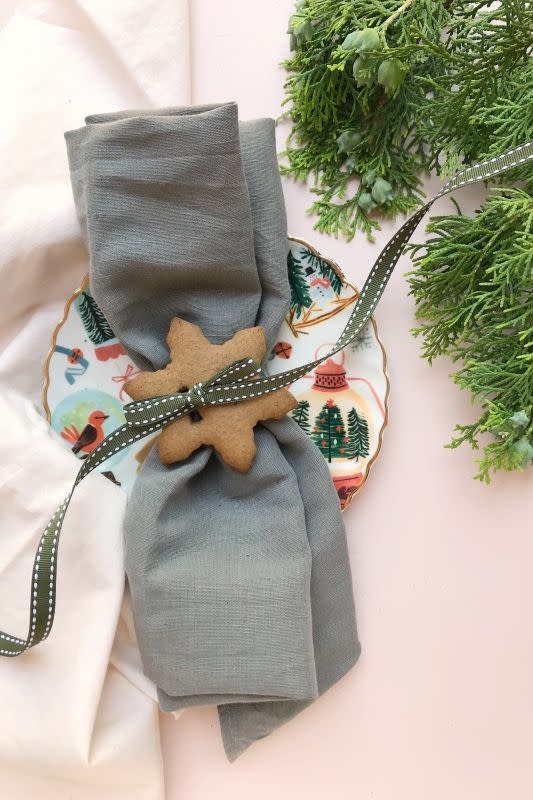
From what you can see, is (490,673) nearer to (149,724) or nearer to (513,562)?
(513,562)

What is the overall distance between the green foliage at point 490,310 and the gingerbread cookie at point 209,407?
238 millimetres

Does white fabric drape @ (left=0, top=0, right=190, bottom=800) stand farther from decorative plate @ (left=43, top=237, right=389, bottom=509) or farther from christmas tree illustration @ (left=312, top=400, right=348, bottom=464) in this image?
christmas tree illustration @ (left=312, top=400, right=348, bottom=464)

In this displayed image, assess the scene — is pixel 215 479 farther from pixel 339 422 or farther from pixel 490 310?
pixel 490 310

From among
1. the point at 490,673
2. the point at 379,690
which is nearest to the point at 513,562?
the point at 490,673

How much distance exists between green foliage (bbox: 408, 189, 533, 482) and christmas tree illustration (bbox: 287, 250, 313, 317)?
0.15m

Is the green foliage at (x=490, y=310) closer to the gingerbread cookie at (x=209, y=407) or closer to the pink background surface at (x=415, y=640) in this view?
the pink background surface at (x=415, y=640)

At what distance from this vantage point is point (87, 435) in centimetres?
103

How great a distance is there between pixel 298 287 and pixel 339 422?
0.67 ft

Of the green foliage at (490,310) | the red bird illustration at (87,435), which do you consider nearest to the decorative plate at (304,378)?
the red bird illustration at (87,435)

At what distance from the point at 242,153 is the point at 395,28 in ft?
0.85

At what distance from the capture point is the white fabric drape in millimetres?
955

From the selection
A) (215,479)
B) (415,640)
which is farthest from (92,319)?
(415,640)

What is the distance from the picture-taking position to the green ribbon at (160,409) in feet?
3.01

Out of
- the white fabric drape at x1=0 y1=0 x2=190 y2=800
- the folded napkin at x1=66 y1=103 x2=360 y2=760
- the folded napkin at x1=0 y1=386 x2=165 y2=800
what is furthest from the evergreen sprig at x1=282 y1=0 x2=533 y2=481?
the folded napkin at x1=0 y1=386 x2=165 y2=800
